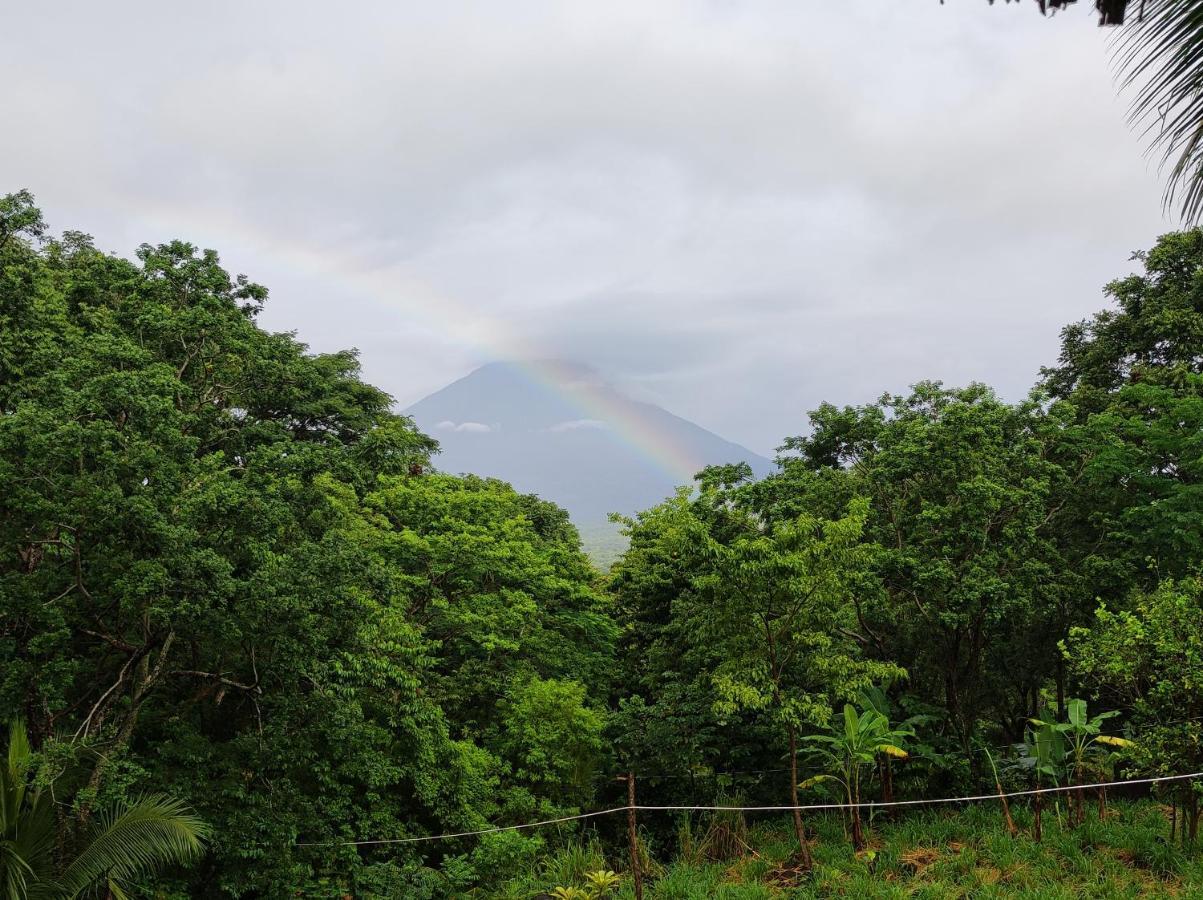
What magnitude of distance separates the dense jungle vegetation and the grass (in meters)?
0.08

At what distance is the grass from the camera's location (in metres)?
→ 10.7

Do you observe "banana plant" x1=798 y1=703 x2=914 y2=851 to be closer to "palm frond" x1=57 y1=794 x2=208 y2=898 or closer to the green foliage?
the green foliage

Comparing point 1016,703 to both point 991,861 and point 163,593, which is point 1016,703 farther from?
point 163,593

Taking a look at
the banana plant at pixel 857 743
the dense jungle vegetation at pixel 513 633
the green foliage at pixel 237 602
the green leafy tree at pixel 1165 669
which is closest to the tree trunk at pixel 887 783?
the dense jungle vegetation at pixel 513 633

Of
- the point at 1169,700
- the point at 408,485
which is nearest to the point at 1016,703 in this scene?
the point at 1169,700

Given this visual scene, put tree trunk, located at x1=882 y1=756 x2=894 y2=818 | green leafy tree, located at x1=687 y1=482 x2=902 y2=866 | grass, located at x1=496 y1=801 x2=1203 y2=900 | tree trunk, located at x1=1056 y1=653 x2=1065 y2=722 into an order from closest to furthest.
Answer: grass, located at x1=496 y1=801 x2=1203 y2=900 < green leafy tree, located at x1=687 y1=482 x2=902 y2=866 < tree trunk, located at x1=882 y1=756 x2=894 y2=818 < tree trunk, located at x1=1056 y1=653 x2=1065 y2=722

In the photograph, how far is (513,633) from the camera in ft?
54.4

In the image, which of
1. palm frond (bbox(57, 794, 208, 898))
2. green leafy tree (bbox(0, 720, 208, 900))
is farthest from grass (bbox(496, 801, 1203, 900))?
green leafy tree (bbox(0, 720, 208, 900))

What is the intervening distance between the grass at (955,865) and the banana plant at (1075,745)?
65 cm

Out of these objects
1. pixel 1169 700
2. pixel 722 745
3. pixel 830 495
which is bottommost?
pixel 722 745

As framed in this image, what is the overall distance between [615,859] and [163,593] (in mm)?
10002

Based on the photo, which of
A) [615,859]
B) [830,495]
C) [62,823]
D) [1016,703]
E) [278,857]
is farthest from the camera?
[1016,703]

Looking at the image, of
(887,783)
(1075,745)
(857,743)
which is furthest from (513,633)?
(1075,745)

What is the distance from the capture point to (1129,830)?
38.8 feet
